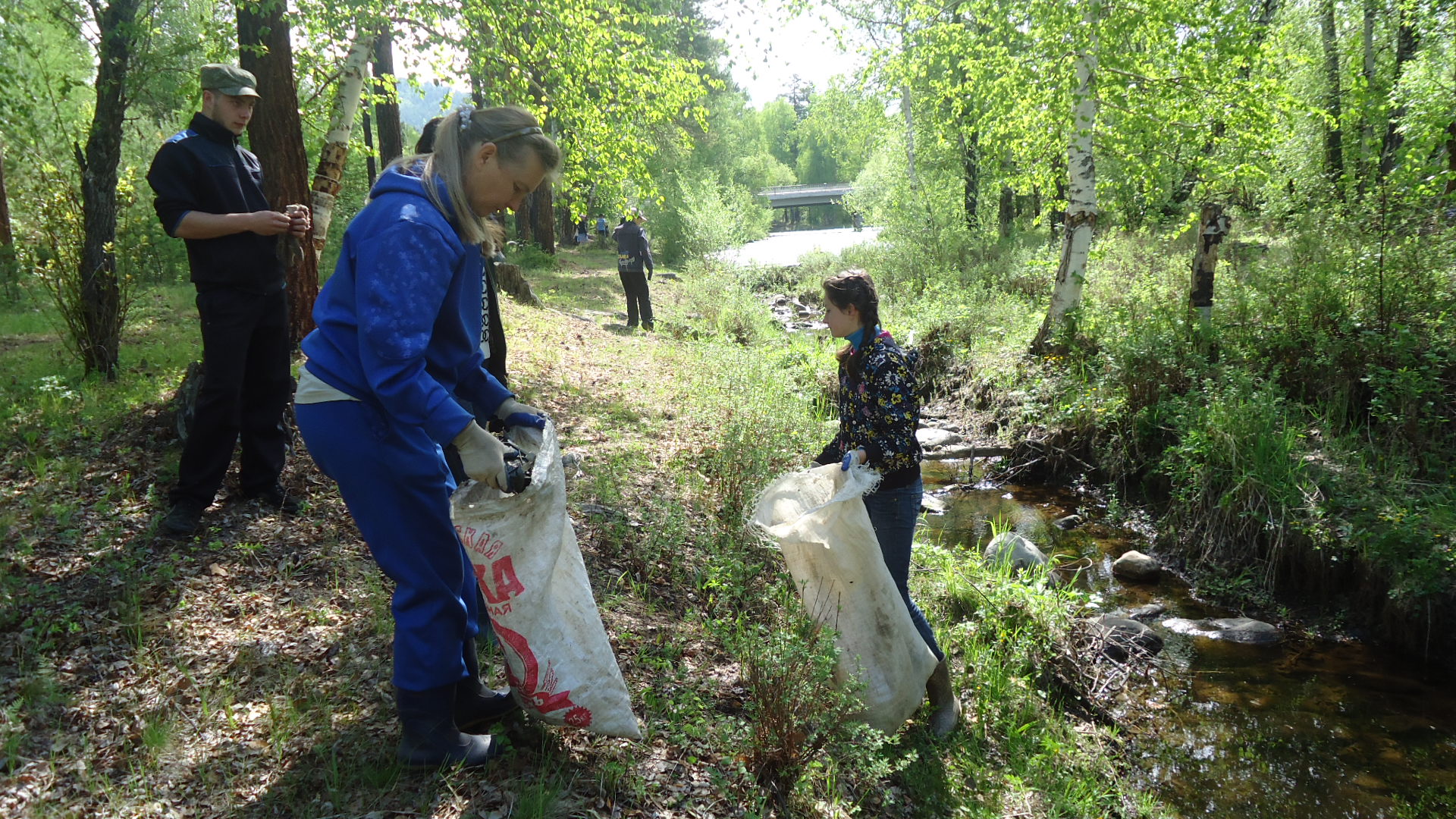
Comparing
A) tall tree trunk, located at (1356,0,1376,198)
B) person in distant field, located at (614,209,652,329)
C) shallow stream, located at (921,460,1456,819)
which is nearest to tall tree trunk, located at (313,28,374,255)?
person in distant field, located at (614,209,652,329)

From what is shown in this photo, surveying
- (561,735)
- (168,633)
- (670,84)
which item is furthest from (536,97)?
(561,735)

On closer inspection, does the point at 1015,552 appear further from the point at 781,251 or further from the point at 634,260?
the point at 781,251

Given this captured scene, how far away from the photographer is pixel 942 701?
132 inches

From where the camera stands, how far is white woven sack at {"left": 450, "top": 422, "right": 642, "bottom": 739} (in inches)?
82.8

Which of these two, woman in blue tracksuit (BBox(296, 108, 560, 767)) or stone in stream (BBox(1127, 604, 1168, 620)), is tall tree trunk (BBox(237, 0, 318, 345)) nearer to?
woman in blue tracksuit (BBox(296, 108, 560, 767))

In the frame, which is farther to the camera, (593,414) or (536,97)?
(536,97)

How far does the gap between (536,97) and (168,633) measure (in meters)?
5.87

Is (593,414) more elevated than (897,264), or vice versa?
(897,264)

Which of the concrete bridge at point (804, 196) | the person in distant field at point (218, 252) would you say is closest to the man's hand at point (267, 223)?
the person in distant field at point (218, 252)

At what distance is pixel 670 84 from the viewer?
23.7 feet

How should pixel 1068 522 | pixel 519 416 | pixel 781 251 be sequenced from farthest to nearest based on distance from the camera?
pixel 781 251 → pixel 1068 522 → pixel 519 416

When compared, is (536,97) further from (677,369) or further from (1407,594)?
(1407,594)

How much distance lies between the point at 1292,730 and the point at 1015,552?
5.90 feet

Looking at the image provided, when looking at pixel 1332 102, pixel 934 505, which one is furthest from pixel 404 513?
pixel 1332 102
